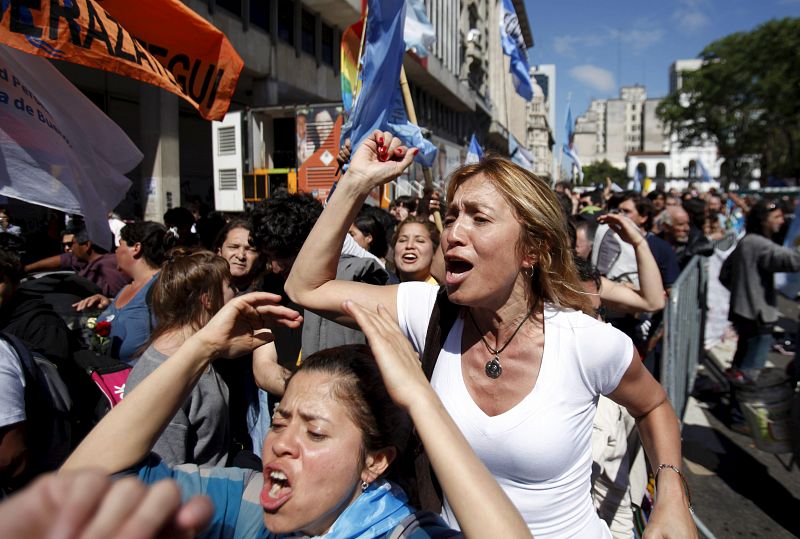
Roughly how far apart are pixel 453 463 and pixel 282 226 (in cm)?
204

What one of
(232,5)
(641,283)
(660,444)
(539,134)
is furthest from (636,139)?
(660,444)

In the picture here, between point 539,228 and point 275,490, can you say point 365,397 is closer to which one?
point 275,490

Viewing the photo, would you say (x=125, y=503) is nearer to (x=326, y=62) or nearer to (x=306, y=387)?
(x=306, y=387)

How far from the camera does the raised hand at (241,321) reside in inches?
65.4

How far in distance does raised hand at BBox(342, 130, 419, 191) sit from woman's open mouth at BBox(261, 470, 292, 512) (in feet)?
3.29

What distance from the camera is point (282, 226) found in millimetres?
2963

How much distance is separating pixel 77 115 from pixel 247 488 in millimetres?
2264

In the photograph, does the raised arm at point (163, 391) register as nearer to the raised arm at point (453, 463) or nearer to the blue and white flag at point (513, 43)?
the raised arm at point (453, 463)

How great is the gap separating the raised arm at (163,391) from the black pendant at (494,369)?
26.0 inches

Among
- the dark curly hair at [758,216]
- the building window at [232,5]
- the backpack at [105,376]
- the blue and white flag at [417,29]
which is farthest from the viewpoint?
the building window at [232,5]

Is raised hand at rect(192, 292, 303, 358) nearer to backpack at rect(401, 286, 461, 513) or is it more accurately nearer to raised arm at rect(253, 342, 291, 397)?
backpack at rect(401, 286, 461, 513)

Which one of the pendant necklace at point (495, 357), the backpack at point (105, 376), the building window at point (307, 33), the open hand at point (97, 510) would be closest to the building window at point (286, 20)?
the building window at point (307, 33)

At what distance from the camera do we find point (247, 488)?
1.70 meters

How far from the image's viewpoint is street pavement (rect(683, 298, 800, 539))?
394cm
